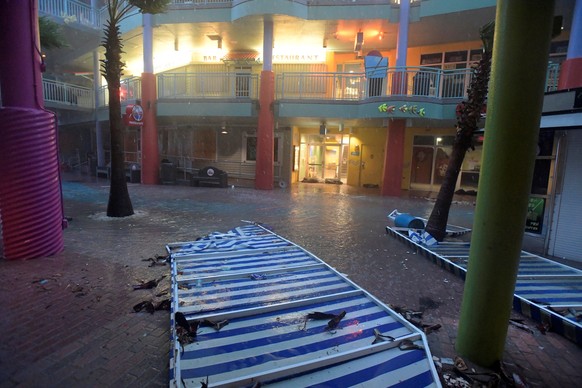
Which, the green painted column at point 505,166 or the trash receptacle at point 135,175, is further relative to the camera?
the trash receptacle at point 135,175

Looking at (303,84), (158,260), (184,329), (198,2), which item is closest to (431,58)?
(303,84)

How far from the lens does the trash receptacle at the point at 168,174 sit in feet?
57.3

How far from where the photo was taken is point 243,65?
19094 mm

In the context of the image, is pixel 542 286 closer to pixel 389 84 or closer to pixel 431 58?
pixel 389 84

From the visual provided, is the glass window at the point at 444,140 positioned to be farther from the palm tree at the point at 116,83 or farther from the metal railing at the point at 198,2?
the palm tree at the point at 116,83

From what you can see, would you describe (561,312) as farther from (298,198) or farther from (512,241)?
(298,198)

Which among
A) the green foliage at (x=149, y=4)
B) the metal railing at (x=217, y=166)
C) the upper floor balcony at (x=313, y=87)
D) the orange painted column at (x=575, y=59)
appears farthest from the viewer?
the metal railing at (x=217, y=166)

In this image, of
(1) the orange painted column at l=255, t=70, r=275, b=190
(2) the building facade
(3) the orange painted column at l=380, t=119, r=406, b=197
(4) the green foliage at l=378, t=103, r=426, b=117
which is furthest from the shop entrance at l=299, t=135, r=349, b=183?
(4) the green foliage at l=378, t=103, r=426, b=117

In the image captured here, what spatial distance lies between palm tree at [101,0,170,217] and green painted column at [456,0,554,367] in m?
8.23

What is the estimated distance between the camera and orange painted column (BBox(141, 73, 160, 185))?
16.5 m

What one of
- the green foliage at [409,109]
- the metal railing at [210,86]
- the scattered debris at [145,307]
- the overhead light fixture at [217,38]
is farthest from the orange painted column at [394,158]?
the scattered debris at [145,307]

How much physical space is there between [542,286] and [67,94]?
76.0 ft

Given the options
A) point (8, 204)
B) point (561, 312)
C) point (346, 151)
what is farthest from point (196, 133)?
point (561, 312)

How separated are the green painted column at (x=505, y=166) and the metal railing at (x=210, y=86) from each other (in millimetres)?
13990
